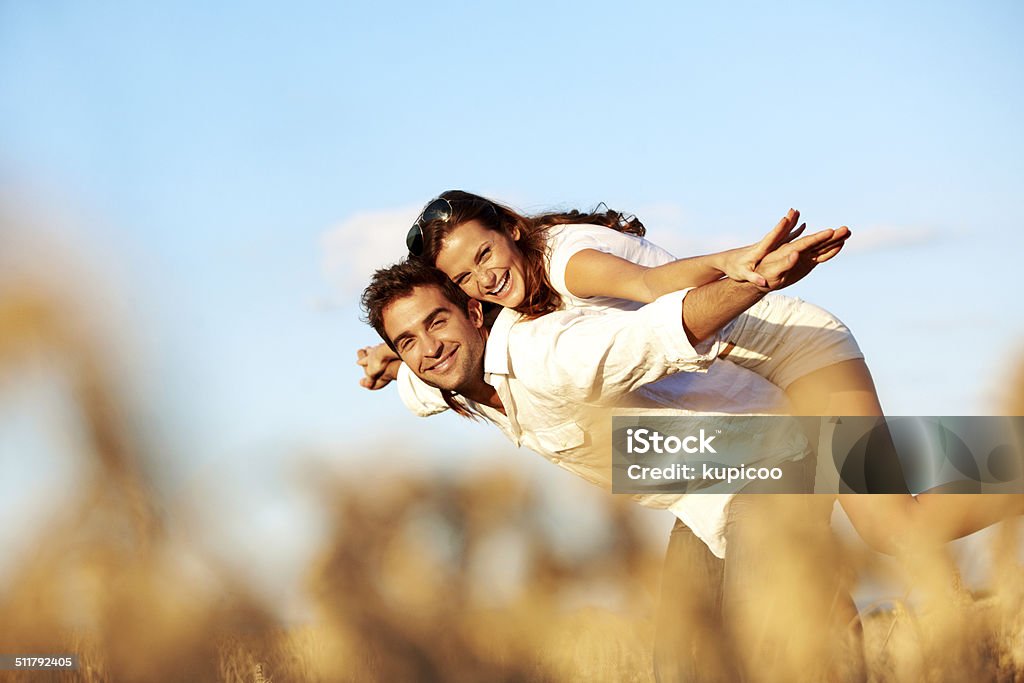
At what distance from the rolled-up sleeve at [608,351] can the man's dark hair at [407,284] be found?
670 millimetres

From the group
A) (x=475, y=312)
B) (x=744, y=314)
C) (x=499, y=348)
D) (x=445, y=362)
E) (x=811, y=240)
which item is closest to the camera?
(x=811, y=240)

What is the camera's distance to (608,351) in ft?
8.73

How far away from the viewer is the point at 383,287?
143 inches

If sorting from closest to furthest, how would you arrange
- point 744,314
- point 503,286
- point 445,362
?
point 744,314 → point 503,286 → point 445,362

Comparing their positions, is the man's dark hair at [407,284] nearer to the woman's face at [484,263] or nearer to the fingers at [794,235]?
the woman's face at [484,263]

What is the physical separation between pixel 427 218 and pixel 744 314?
3.64 ft

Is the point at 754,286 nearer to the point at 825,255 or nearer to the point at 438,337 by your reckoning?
the point at 825,255

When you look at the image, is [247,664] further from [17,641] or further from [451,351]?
[451,351]

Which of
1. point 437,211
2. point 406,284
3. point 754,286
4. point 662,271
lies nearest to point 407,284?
point 406,284

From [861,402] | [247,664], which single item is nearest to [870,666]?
[861,402]

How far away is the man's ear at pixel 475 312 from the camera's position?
11.8 feet

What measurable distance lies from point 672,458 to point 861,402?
0.61 meters

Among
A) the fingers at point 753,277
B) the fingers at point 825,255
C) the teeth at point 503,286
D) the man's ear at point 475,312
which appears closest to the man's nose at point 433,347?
the man's ear at point 475,312

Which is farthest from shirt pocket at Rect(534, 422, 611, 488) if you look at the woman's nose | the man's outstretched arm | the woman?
the man's outstretched arm
